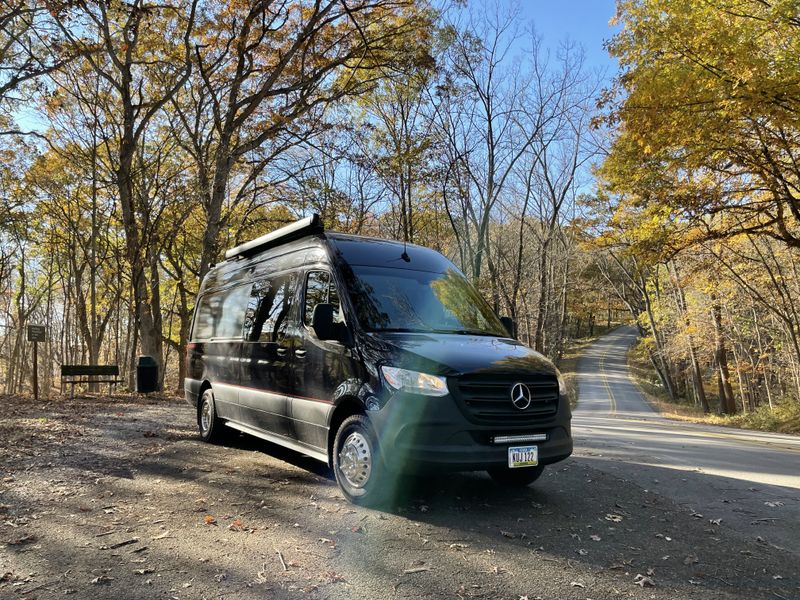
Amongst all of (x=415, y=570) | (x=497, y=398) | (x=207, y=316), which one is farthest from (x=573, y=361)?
(x=415, y=570)

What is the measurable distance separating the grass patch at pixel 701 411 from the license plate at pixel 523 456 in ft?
59.7

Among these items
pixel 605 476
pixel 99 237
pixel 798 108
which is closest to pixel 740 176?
pixel 798 108

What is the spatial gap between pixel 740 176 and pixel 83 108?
900 inches

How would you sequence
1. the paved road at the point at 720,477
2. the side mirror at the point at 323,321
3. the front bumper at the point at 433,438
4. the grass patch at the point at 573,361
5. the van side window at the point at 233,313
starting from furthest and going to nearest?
the grass patch at the point at 573,361 → the van side window at the point at 233,313 → the side mirror at the point at 323,321 → the paved road at the point at 720,477 → the front bumper at the point at 433,438

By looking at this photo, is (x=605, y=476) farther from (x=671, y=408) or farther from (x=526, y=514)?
(x=671, y=408)

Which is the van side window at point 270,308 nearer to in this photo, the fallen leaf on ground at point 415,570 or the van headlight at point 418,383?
the van headlight at point 418,383

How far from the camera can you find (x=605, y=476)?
246 inches

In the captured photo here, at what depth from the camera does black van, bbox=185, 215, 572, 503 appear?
437 centimetres

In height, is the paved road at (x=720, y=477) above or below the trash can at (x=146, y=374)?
below

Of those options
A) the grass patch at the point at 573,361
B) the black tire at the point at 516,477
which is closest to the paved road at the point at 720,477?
the black tire at the point at 516,477

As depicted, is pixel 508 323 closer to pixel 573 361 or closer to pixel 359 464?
pixel 359 464

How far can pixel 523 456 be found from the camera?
4547 mm

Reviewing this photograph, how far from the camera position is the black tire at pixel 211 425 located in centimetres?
767

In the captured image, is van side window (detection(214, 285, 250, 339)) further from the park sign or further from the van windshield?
the park sign
